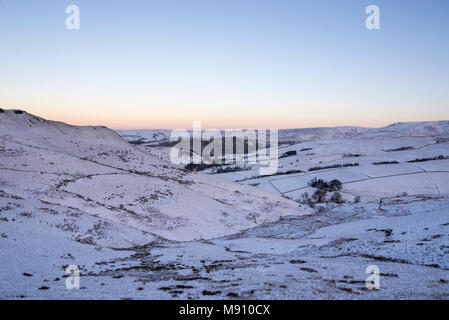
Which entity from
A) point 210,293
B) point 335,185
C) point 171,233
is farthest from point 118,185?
point 335,185

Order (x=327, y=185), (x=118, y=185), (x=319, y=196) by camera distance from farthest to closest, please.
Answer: (x=327, y=185) < (x=319, y=196) < (x=118, y=185)

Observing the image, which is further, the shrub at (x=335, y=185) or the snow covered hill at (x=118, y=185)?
the shrub at (x=335, y=185)

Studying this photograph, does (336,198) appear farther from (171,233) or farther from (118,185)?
(118,185)

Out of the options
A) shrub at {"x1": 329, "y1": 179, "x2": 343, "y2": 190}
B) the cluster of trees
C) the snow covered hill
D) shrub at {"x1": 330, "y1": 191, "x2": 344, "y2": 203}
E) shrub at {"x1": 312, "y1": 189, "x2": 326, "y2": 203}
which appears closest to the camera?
the snow covered hill

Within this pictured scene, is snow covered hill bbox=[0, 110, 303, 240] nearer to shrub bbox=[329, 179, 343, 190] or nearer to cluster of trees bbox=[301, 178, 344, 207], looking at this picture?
cluster of trees bbox=[301, 178, 344, 207]

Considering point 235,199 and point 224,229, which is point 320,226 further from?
point 235,199

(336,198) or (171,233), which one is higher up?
(171,233)

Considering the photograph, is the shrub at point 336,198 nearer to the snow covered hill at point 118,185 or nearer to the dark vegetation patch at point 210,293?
the snow covered hill at point 118,185

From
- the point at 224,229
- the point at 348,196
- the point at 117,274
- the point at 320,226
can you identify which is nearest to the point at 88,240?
the point at 117,274

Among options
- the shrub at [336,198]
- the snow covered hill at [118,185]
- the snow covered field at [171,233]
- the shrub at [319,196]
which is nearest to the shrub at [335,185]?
the shrub at [319,196]

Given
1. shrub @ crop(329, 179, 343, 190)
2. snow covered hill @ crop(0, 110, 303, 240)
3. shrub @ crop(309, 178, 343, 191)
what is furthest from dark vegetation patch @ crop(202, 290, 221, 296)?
shrub @ crop(329, 179, 343, 190)
